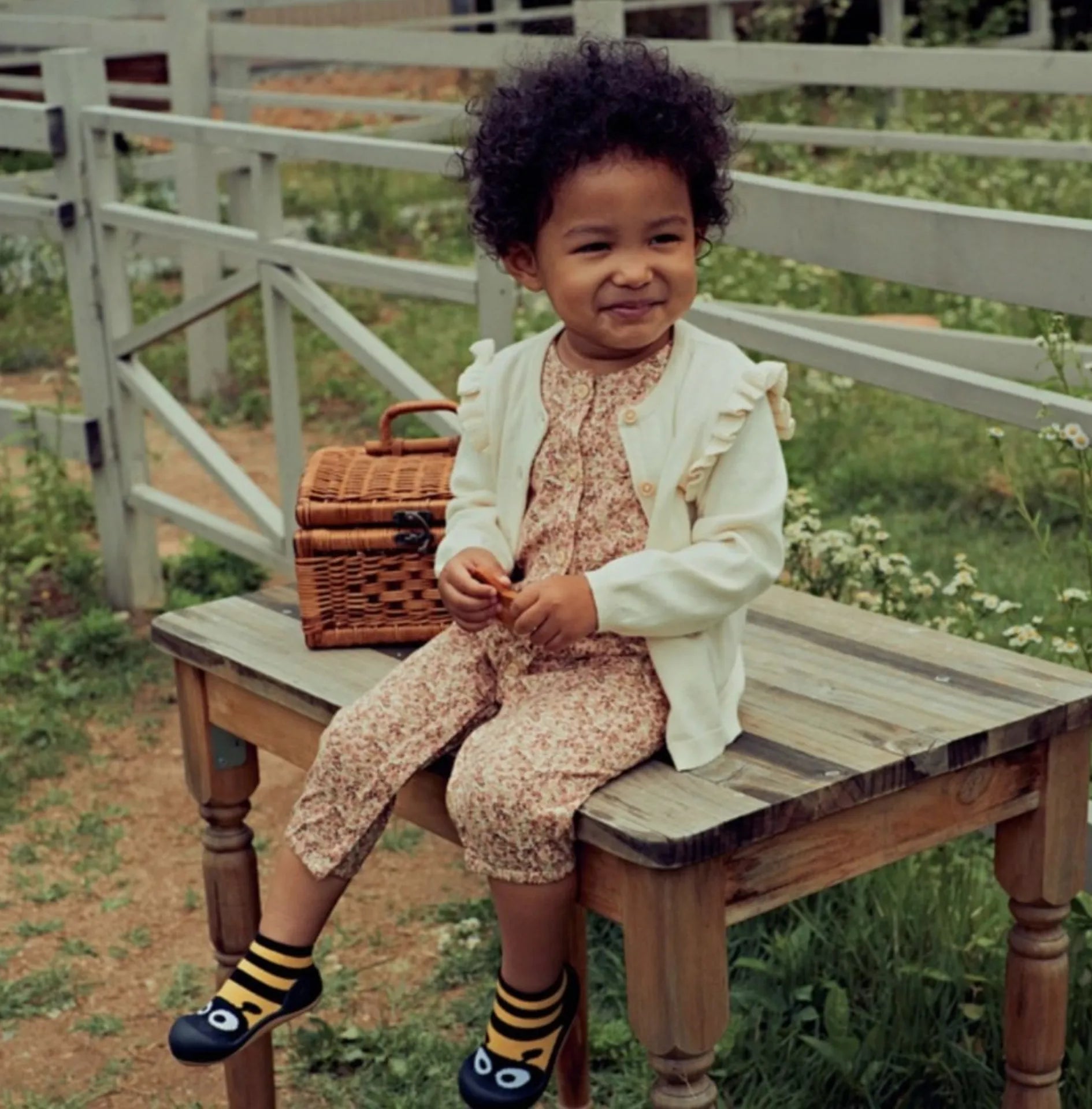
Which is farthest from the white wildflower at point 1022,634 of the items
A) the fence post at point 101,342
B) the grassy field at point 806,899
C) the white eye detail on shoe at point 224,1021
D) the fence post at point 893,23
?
the fence post at point 893,23

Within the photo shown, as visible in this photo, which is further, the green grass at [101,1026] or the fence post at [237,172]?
the fence post at [237,172]

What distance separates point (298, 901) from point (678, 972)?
0.56 meters

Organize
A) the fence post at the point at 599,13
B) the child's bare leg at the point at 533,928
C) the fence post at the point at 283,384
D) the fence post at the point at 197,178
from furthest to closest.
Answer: the fence post at the point at 197,178, the fence post at the point at 599,13, the fence post at the point at 283,384, the child's bare leg at the point at 533,928

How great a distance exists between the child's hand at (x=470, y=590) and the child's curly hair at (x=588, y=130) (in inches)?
15.5

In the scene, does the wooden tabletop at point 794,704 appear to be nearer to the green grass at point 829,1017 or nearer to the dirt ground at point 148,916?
the green grass at point 829,1017

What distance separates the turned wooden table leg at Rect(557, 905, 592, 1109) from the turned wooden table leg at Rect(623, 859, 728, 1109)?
0.71 meters

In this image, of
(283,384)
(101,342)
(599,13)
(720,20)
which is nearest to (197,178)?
(101,342)

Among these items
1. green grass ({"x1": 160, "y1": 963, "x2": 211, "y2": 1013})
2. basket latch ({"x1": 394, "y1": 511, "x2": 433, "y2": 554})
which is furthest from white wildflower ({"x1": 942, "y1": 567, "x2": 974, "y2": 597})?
green grass ({"x1": 160, "y1": 963, "x2": 211, "y2": 1013})

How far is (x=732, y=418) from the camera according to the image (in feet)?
7.98

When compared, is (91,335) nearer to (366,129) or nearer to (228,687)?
(228,687)

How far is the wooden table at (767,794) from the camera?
2.29 meters

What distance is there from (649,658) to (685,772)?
161 mm

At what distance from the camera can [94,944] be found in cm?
402

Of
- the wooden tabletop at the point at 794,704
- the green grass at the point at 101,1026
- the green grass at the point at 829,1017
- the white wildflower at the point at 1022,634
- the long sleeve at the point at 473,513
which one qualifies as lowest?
the green grass at the point at 101,1026
